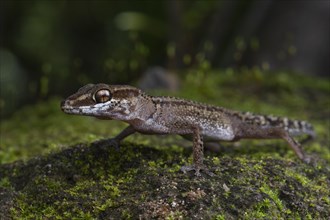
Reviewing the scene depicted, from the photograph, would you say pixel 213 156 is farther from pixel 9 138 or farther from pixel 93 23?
pixel 93 23

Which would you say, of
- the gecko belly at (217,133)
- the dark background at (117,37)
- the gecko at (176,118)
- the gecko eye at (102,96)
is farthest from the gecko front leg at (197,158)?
the dark background at (117,37)

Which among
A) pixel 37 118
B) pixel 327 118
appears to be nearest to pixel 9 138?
pixel 37 118

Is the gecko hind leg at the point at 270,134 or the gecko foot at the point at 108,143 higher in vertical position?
the gecko hind leg at the point at 270,134

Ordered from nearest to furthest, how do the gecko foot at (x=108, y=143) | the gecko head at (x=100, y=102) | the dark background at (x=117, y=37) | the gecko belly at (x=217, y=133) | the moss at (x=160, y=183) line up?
the moss at (x=160, y=183), the gecko head at (x=100, y=102), the gecko foot at (x=108, y=143), the gecko belly at (x=217, y=133), the dark background at (x=117, y=37)

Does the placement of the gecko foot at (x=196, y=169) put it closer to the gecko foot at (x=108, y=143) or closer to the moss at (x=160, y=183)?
the moss at (x=160, y=183)

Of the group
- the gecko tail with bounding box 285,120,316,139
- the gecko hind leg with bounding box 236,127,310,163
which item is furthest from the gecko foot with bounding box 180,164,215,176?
the gecko tail with bounding box 285,120,316,139

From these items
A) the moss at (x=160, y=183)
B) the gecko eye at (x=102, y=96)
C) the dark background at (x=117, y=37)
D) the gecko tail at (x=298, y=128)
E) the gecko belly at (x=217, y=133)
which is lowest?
the moss at (x=160, y=183)

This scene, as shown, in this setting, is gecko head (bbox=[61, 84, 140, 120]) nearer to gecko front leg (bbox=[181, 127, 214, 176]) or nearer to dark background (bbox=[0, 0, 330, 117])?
gecko front leg (bbox=[181, 127, 214, 176])
